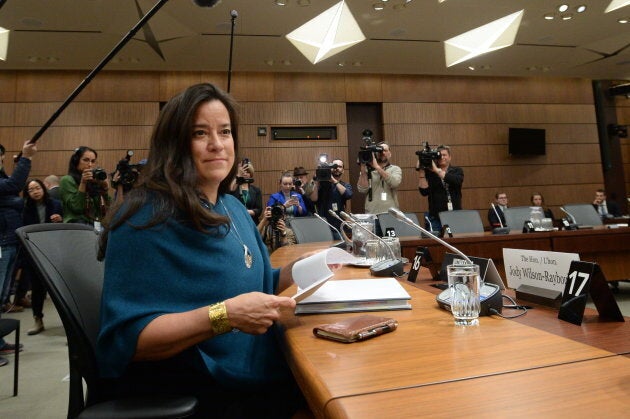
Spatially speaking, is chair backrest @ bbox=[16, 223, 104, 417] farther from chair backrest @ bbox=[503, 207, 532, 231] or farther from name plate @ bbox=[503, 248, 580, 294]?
chair backrest @ bbox=[503, 207, 532, 231]

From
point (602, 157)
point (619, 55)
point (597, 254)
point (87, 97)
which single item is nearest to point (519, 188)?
point (602, 157)

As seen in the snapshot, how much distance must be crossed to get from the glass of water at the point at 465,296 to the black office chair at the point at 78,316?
533mm

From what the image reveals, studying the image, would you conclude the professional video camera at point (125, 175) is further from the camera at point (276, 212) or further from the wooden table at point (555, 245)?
the wooden table at point (555, 245)

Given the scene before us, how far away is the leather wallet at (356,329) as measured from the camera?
2.26 feet

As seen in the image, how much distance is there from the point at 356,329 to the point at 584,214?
4.25m

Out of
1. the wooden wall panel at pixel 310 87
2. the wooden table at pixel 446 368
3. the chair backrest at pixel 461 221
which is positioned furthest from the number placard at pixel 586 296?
the wooden wall panel at pixel 310 87

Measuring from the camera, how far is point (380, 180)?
4328mm

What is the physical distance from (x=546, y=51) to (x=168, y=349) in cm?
729

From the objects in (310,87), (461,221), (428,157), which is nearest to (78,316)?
(461,221)

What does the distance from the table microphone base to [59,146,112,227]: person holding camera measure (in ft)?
8.10

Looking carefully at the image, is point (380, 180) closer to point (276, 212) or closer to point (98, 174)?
point (276, 212)

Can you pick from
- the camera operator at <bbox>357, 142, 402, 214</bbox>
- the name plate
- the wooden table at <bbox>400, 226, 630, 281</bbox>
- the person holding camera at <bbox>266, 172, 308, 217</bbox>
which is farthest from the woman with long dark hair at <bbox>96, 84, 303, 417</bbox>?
the camera operator at <bbox>357, 142, 402, 214</bbox>

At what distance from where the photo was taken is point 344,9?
15.7 feet

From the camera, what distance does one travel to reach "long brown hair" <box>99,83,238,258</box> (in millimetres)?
847
